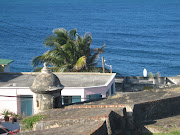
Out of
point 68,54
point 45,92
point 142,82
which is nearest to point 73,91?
point 68,54

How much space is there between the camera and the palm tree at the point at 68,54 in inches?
1513

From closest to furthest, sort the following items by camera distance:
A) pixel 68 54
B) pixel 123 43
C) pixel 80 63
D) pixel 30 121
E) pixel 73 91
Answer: pixel 30 121
pixel 73 91
pixel 80 63
pixel 68 54
pixel 123 43

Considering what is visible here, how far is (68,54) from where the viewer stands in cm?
3888

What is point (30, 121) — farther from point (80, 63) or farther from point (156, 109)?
point (80, 63)

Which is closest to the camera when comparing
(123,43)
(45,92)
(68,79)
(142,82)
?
(45,92)

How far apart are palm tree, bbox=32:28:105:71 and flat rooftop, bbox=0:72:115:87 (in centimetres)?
442

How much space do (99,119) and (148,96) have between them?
14.1 ft

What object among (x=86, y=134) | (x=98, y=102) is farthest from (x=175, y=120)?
(x=86, y=134)

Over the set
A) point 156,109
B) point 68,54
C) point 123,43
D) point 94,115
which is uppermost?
point 123,43

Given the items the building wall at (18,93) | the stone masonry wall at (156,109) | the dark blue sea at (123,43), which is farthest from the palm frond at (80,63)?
the dark blue sea at (123,43)

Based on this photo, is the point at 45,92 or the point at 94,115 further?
the point at 45,92

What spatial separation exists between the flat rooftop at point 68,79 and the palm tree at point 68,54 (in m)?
4.42

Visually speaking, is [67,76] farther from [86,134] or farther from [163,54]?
[163,54]

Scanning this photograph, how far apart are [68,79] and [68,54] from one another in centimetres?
708
